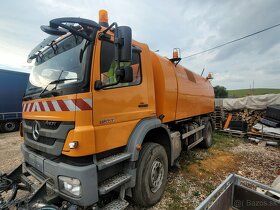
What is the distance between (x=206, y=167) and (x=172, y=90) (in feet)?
8.16

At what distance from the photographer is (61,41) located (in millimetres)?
2467

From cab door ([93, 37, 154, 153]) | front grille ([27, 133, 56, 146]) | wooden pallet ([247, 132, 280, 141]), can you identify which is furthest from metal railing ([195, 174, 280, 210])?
wooden pallet ([247, 132, 280, 141])

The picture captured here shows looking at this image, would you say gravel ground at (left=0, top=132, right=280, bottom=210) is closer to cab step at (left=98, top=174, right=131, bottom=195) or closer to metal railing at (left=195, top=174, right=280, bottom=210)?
metal railing at (left=195, top=174, right=280, bottom=210)

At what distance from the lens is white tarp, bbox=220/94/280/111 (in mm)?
9082

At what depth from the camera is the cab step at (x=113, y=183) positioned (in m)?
2.00

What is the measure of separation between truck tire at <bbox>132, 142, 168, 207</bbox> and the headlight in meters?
0.95

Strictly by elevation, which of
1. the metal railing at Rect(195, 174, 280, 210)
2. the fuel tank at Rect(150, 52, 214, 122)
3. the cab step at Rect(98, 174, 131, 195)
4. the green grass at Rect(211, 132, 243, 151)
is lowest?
the green grass at Rect(211, 132, 243, 151)

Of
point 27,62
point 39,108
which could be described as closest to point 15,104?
point 27,62

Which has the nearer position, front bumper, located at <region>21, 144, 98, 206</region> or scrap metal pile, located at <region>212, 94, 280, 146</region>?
front bumper, located at <region>21, 144, 98, 206</region>

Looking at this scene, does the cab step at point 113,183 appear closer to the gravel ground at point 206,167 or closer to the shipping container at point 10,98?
the gravel ground at point 206,167

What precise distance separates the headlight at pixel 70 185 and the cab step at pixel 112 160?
283mm

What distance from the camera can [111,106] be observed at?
2.23 m

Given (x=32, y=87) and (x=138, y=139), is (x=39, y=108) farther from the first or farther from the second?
(x=138, y=139)

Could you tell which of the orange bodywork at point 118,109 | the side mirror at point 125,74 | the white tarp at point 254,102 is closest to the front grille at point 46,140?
the orange bodywork at point 118,109
